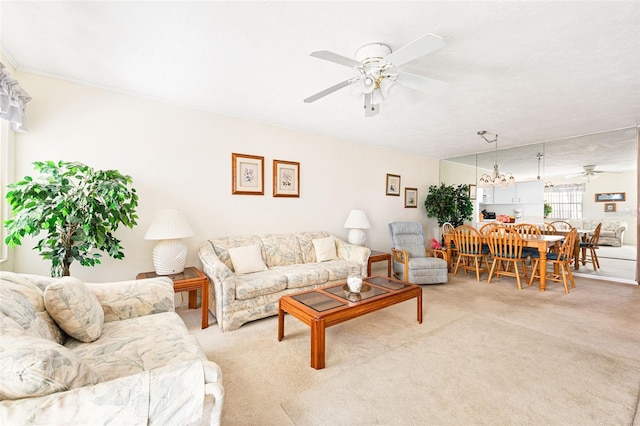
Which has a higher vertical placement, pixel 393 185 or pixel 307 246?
pixel 393 185

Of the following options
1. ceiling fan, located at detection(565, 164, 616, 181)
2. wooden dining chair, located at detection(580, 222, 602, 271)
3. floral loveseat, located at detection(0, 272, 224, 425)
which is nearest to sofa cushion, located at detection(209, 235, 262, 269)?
→ floral loveseat, located at detection(0, 272, 224, 425)

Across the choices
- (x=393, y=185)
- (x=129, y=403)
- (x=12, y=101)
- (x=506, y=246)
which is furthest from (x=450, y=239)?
(x=12, y=101)

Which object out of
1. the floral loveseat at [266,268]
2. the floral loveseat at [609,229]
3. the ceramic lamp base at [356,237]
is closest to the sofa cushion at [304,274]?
the floral loveseat at [266,268]

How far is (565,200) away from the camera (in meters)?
4.95

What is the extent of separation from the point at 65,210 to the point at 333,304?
87.5 inches

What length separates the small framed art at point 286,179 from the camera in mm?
3986

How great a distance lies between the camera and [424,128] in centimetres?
414

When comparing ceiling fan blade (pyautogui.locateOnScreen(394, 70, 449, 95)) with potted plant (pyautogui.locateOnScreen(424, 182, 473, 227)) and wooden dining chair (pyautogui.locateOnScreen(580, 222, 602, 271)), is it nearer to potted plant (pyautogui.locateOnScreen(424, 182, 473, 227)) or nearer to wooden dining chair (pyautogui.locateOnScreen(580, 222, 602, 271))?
potted plant (pyautogui.locateOnScreen(424, 182, 473, 227))

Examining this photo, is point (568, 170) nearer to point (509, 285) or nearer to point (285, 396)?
point (509, 285)

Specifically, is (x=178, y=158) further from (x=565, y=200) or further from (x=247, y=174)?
(x=565, y=200)

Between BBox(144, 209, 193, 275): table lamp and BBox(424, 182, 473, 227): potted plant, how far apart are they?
488cm

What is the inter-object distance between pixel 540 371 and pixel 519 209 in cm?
457

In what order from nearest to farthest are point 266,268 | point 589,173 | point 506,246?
point 266,268, point 506,246, point 589,173

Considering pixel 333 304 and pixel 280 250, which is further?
pixel 280 250
